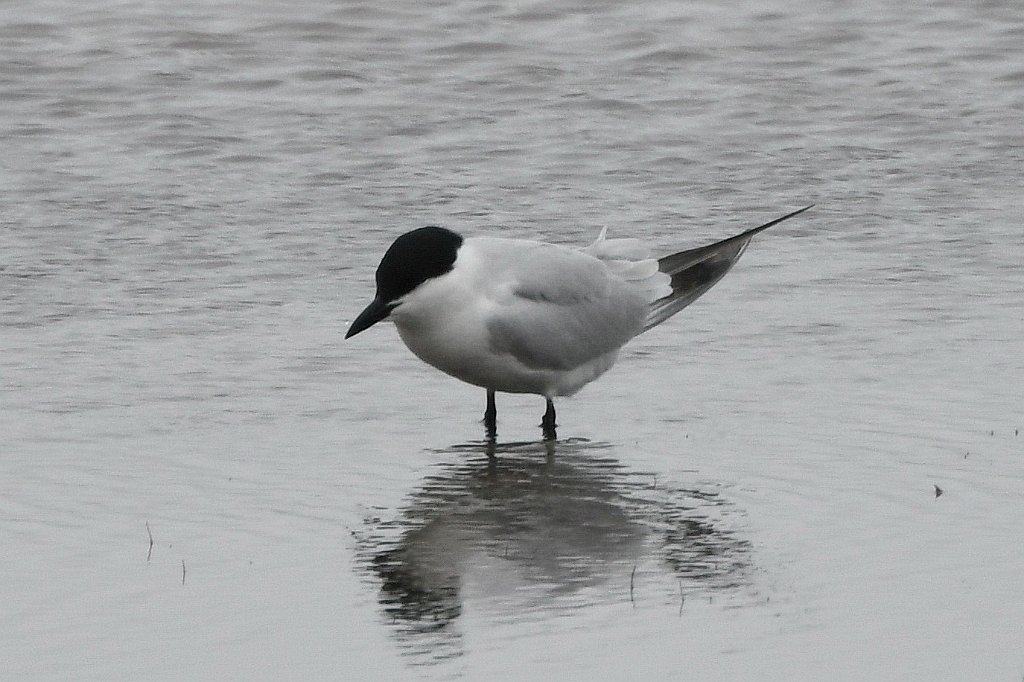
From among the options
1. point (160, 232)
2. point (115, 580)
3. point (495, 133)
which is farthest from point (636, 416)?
point (495, 133)

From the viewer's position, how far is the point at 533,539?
5.85 meters

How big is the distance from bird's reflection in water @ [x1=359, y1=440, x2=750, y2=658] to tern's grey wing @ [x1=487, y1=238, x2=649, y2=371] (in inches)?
16.4

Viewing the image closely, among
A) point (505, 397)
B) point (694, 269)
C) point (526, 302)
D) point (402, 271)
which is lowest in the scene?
point (505, 397)

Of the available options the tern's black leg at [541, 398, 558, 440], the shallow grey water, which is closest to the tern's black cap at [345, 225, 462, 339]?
the shallow grey water

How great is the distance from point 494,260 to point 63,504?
6.11 ft

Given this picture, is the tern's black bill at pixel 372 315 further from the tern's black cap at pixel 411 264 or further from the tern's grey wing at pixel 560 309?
the tern's grey wing at pixel 560 309

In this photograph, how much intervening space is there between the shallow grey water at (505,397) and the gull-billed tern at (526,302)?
0.66ft

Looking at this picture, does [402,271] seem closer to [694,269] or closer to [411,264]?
[411,264]

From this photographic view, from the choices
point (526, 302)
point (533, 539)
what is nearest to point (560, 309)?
point (526, 302)

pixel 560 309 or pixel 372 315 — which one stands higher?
pixel 372 315

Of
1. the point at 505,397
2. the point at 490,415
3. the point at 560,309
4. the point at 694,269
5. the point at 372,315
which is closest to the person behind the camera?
the point at 372,315

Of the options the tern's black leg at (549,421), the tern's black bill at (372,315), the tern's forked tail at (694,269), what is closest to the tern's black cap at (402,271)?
the tern's black bill at (372,315)

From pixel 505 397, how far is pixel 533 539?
211 centimetres

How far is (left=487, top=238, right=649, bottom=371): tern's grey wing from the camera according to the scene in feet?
23.6
